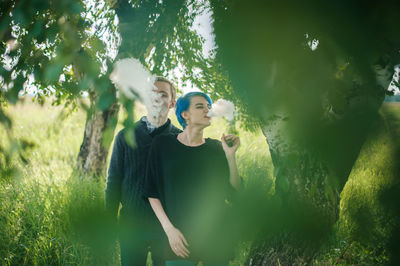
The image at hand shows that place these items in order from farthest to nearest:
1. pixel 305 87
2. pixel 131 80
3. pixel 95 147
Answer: pixel 95 147, pixel 305 87, pixel 131 80

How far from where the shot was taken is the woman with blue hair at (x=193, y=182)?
5.59 ft

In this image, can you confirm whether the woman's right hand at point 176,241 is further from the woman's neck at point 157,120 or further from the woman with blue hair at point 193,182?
the woman's neck at point 157,120

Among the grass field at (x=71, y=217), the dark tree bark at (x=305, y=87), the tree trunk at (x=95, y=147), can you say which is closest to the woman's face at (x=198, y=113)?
the dark tree bark at (x=305, y=87)

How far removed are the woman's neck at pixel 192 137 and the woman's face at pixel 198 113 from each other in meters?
0.04

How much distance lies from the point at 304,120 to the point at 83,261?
2628 millimetres

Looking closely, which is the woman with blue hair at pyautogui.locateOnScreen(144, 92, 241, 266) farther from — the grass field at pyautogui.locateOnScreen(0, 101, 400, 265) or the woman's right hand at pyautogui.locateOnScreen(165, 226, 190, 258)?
the grass field at pyautogui.locateOnScreen(0, 101, 400, 265)

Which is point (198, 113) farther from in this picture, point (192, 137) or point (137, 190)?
point (137, 190)

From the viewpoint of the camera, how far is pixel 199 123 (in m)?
1.70

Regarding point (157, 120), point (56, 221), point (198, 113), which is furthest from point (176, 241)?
point (56, 221)

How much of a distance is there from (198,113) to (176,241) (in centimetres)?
71

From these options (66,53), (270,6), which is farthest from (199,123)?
(66,53)

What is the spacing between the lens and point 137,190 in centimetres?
194

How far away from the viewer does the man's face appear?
199cm

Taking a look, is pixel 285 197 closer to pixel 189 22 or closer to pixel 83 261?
pixel 189 22
